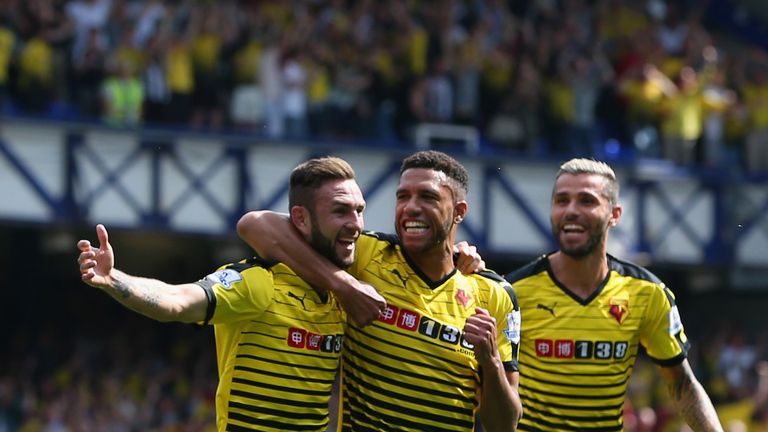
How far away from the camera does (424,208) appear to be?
6934mm

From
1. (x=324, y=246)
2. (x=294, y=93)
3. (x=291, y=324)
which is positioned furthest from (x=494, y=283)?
(x=294, y=93)

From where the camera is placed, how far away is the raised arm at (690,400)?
8023 mm

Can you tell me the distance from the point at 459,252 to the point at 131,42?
34.6 ft

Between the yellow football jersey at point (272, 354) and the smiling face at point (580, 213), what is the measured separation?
1623mm

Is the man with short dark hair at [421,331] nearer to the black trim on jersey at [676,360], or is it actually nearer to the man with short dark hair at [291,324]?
the man with short dark hair at [291,324]

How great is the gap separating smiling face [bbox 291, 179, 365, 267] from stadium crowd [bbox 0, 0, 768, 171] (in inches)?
405

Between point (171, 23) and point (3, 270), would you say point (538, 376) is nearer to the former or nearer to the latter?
point (171, 23)

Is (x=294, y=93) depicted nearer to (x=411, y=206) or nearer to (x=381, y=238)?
(x=381, y=238)

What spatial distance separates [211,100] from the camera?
1764 cm

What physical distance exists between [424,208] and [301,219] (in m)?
0.54

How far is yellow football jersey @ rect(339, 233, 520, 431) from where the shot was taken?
272 inches

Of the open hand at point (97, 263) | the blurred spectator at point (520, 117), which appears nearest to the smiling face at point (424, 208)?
the open hand at point (97, 263)

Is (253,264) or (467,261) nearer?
(253,264)

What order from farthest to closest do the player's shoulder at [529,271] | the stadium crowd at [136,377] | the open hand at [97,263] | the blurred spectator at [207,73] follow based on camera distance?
the blurred spectator at [207,73] < the stadium crowd at [136,377] < the player's shoulder at [529,271] < the open hand at [97,263]
